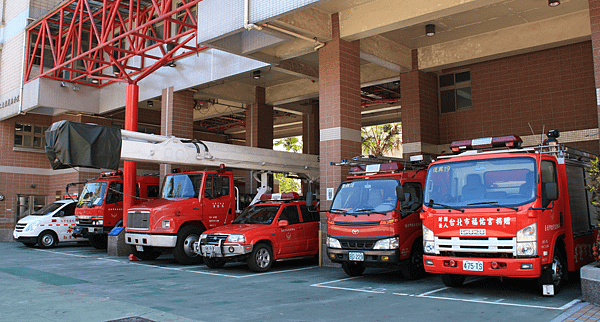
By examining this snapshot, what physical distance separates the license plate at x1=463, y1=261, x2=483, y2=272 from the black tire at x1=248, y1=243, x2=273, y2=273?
537cm

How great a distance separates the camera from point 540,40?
14.2 meters

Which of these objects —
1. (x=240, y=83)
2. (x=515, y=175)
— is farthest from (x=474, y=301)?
(x=240, y=83)

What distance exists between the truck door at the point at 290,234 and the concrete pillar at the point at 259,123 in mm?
9105

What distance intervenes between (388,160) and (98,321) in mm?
8313

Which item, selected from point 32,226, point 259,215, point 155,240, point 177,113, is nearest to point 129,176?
point 177,113

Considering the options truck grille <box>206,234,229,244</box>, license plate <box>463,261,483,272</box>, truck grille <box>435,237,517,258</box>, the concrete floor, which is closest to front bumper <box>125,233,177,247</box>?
the concrete floor

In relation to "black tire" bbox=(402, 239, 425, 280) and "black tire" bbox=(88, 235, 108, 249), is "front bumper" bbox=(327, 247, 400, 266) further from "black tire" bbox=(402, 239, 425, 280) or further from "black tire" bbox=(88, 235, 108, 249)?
"black tire" bbox=(88, 235, 108, 249)

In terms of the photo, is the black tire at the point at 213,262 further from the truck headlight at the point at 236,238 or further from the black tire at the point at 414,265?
the black tire at the point at 414,265

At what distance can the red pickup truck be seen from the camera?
11688 mm

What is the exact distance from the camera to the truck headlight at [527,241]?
758 cm

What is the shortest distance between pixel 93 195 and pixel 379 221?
1244 centimetres

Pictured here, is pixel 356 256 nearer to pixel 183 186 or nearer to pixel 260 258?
pixel 260 258

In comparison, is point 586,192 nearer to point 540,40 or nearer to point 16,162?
point 540,40

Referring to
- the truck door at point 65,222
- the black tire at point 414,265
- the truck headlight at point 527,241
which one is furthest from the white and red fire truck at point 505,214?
the truck door at point 65,222
